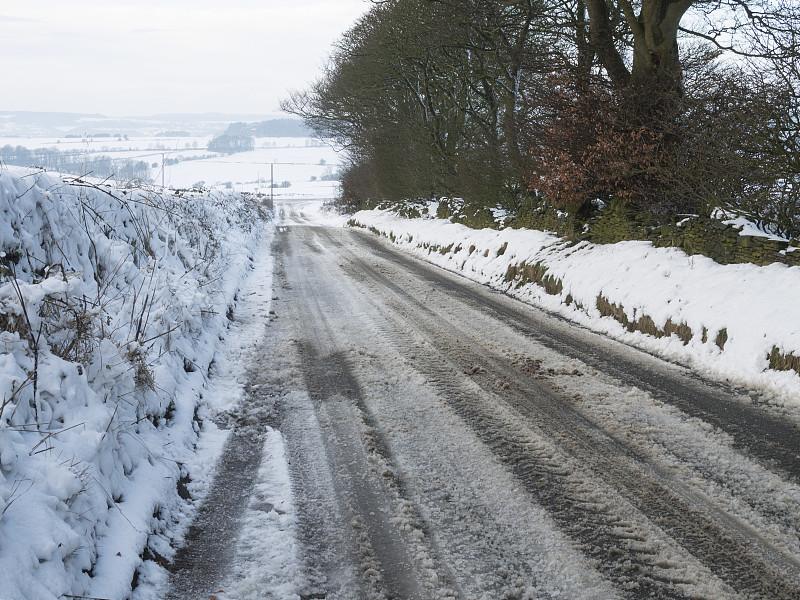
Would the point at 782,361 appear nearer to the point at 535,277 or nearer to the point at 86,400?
the point at 535,277

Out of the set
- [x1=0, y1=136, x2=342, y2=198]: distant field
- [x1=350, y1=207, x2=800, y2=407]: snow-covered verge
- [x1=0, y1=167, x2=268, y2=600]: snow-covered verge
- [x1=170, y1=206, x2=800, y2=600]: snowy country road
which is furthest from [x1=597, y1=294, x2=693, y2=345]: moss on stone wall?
[x1=0, y1=136, x2=342, y2=198]: distant field

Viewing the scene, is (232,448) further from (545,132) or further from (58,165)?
(545,132)

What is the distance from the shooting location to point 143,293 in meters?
5.81

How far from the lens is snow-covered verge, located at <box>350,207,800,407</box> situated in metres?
5.59

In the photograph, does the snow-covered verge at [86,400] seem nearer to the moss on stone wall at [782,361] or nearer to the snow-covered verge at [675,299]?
the snow-covered verge at [675,299]

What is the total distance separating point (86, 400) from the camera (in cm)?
350

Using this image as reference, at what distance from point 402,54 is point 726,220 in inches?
594

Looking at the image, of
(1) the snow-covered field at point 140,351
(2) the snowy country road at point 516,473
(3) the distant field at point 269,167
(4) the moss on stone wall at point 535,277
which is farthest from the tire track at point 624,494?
(3) the distant field at point 269,167

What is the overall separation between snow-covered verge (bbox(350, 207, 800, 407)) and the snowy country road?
1.43ft

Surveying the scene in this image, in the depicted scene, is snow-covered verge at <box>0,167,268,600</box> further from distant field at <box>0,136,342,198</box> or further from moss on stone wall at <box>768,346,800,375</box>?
distant field at <box>0,136,342,198</box>

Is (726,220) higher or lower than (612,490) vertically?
higher

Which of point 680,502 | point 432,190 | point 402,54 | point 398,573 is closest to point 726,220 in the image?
point 680,502

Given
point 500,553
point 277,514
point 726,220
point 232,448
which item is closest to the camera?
point 500,553

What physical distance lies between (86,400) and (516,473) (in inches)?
111
